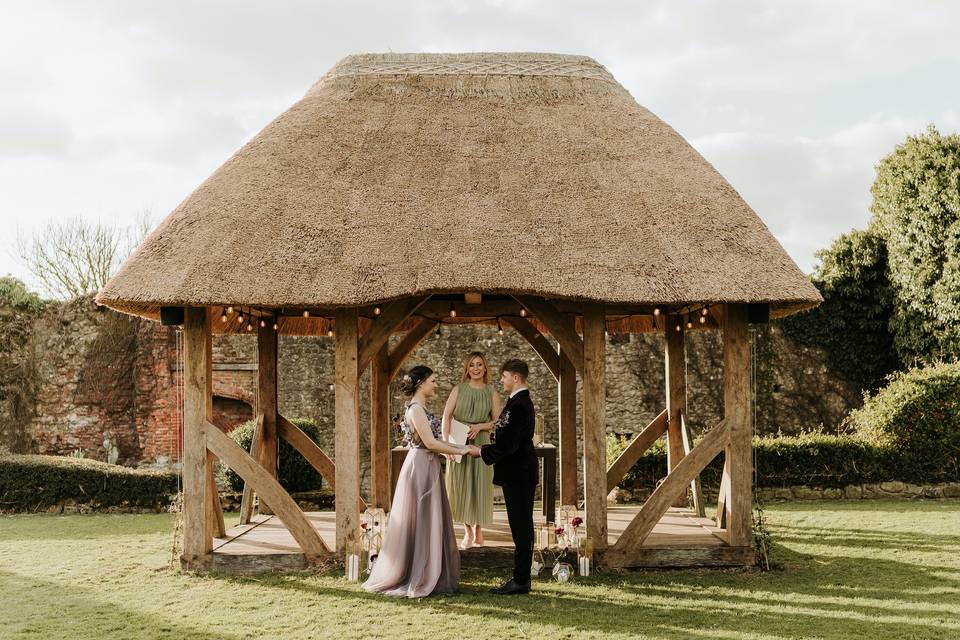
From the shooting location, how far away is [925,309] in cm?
1725

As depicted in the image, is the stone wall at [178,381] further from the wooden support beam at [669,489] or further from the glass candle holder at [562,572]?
the glass candle holder at [562,572]

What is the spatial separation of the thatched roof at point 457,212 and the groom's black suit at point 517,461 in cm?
113

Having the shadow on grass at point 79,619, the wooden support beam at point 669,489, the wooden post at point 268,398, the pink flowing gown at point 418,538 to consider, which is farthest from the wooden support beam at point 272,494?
the wooden support beam at point 669,489

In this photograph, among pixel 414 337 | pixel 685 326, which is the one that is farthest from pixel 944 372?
pixel 414 337

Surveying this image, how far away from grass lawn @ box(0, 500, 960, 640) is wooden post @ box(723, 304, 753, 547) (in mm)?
491

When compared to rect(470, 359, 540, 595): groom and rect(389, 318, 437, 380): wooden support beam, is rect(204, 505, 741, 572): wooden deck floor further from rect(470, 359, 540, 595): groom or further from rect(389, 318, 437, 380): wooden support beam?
rect(389, 318, 437, 380): wooden support beam

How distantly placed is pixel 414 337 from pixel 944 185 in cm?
1163

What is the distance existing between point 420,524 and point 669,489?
249 cm

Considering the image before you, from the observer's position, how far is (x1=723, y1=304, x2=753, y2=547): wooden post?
8.33 metres

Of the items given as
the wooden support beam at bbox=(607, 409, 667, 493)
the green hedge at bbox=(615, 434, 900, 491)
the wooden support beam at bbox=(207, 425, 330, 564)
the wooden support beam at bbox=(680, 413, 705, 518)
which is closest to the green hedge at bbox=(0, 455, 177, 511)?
the wooden support beam at bbox=(207, 425, 330, 564)

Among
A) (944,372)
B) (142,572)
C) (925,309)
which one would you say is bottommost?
(142,572)

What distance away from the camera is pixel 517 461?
7.25 metres

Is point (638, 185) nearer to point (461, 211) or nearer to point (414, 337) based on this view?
point (461, 211)

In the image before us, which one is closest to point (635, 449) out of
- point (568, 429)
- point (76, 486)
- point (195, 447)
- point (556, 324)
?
point (568, 429)
